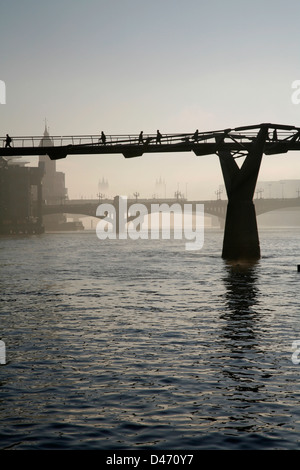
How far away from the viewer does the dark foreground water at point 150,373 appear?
11938 millimetres

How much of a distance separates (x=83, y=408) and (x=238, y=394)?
3480 millimetres

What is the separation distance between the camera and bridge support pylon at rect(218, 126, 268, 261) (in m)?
57.4

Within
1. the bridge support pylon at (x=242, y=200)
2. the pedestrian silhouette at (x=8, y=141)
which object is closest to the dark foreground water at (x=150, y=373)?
the bridge support pylon at (x=242, y=200)

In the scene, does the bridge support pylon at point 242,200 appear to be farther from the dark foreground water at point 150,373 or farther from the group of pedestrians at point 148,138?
the dark foreground water at point 150,373

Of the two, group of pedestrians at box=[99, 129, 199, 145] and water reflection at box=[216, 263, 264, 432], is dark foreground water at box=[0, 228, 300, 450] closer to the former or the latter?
water reflection at box=[216, 263, 264, 432]

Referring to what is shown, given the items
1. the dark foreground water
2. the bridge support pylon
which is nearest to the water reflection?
the dark foreground water

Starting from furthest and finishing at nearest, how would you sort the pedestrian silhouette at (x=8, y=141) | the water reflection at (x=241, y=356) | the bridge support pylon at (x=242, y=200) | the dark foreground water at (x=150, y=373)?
the pedestrian silhouette at (x=8, y=141) → the bridge support pylon at (x=242, y=200) → the water reflection at (x=241, y=356) → the dark foreground water at (x=150, y=373)

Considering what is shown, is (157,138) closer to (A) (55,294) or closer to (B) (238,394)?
(A) (55,294)

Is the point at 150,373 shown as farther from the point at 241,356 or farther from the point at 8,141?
the point at 8,141

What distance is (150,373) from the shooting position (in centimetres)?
1641

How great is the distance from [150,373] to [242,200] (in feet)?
142

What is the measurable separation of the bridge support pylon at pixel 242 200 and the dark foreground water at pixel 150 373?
969 inches

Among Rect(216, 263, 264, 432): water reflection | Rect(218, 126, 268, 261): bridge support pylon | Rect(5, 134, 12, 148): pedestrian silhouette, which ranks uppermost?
Rect(5, 134, 12, 148): pedestrian silhouette

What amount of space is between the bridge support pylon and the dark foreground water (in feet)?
80.8
